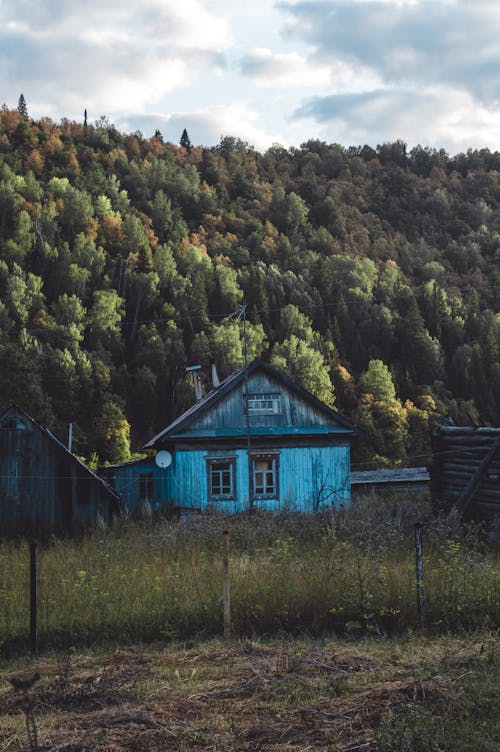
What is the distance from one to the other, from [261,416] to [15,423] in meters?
9.10

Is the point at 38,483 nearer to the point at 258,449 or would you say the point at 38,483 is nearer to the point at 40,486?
the point at 40,486

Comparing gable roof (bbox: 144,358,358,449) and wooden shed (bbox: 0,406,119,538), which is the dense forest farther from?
wooden shed (bbox: 0,406,119,538)

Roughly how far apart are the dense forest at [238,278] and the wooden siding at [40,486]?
28.5 metres

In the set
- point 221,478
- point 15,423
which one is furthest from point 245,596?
point 221,478

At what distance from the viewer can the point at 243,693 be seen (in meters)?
7.15

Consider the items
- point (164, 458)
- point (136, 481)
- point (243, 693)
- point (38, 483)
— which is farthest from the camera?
point (136, 481)

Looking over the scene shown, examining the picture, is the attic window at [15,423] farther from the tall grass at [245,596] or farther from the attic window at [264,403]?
the tall grass at [245,596]

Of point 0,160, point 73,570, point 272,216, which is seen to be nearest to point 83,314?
point 0,160

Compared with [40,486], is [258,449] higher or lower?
higher

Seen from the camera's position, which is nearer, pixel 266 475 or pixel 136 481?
pixel 266 475

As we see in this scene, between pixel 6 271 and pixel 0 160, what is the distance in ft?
123

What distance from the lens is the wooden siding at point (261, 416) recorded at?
2658 cm

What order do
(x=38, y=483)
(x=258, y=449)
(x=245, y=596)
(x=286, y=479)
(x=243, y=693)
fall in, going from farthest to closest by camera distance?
(x=258, y=449), (x=286, y=479), (x=38, y=483), (x=245, y=596), (x=243, y=693)

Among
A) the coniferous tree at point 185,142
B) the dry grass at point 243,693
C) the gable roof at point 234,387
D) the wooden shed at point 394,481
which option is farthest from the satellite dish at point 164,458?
the coniferous tree at point 185,142
